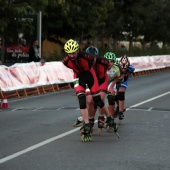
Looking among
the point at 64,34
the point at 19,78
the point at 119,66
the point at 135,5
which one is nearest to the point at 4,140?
the point at 119,66

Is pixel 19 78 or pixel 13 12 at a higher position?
pixel 13 12

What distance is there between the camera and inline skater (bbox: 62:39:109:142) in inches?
408

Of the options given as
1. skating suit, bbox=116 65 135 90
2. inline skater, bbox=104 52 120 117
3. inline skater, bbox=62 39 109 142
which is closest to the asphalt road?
inline skater, bbox=62 39 109 142

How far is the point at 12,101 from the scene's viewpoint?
1889 cm

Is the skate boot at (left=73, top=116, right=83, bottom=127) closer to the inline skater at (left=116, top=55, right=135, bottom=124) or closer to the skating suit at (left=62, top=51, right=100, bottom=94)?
the inline skater at (left=116, top=55, right=135, bottom=124)

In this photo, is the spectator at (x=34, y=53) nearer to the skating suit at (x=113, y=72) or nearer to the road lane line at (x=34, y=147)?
the skating suit at (x=113, y=72)

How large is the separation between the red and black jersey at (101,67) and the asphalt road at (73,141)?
3.84 ft

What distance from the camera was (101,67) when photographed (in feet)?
36.6

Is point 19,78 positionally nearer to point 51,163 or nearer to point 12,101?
point 12,101

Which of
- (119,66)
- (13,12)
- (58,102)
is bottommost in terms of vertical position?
(58,102)

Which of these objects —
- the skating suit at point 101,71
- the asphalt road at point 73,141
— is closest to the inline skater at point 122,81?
the asphalt road at point 73,141

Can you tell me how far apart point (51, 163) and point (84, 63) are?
8.67ft

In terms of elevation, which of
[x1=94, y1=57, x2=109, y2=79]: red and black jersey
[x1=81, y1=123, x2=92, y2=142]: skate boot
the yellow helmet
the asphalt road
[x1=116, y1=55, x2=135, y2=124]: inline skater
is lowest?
the asphalt road

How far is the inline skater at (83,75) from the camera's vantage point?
1035 cm
